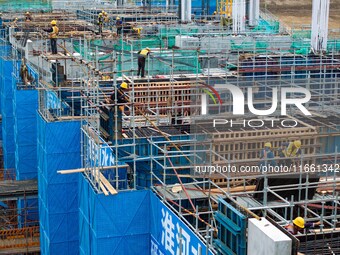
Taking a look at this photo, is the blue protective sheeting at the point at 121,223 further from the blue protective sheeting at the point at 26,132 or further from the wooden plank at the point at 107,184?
the blue protective sheeting at the point at 26,132

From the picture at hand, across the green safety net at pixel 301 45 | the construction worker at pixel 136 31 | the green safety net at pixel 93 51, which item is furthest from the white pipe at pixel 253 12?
the green safety net at pixel 93 51

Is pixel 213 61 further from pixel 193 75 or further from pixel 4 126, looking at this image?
pixel 4 126

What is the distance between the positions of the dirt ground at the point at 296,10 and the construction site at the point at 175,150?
5704 cm

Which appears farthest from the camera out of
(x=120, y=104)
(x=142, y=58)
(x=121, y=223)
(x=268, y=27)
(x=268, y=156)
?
(x=268, y=27)

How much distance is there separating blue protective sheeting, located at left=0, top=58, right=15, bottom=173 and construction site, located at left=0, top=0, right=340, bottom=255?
85mm

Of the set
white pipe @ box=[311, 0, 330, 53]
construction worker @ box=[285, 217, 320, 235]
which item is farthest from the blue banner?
white pipe @ box=[311, 0, 330, 53]

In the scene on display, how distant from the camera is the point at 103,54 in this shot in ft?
121

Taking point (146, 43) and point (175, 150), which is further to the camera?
point (146, 43)

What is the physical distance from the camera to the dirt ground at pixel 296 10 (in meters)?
101

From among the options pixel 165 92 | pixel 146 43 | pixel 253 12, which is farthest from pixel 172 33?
pixel 165 92

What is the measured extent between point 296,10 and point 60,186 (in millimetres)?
84621

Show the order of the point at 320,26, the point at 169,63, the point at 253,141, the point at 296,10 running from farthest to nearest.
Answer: the point at 296,10, the point at 320,26, the point at 169,63, the point at 253,141

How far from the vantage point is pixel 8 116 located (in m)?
41.5

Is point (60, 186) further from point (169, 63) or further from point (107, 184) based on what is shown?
point (169, 63)
